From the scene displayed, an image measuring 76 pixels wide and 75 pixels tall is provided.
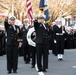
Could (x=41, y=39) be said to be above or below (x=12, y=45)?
above

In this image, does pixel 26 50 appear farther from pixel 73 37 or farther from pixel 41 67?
pixel 73 37

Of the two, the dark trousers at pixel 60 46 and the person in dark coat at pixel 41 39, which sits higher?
the person in dark coat at pixel 41 39

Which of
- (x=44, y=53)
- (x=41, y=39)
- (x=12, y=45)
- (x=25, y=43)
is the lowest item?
(x=44, y=53)

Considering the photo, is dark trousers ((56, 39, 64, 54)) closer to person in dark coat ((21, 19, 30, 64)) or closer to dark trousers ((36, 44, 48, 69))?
person in dark coat ((21, 19, 30, 64))

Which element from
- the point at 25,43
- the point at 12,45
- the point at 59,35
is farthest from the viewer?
the point at 59,35

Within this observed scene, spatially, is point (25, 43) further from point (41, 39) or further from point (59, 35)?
point (41, 39)

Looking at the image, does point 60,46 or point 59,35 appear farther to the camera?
point 60,46

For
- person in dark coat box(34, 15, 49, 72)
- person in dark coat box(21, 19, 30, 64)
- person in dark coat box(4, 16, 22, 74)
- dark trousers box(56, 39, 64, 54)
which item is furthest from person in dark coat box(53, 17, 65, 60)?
person in dark coat box(4, 16, 22, 74)

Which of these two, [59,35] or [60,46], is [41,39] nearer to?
[59,35]

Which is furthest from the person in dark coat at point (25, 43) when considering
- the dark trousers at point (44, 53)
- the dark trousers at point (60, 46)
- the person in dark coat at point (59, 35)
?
the dark trousers at point (44, 53)

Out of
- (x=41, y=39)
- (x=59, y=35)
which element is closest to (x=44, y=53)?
(x=41, y=39)

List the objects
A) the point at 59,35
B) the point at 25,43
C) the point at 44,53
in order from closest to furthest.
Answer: the point at 44,53 → the point at 25,43 → the point at 59,35

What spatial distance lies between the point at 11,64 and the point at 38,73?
3.18 ft

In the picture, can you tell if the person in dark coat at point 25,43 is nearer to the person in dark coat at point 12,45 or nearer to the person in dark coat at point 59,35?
the person in dark coat at point 59,35
